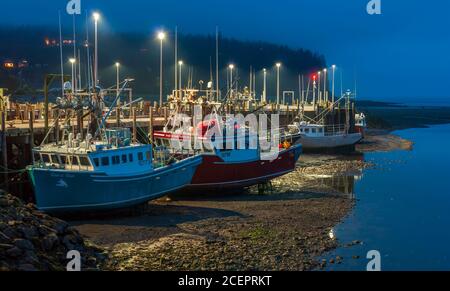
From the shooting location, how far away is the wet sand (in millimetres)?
16609

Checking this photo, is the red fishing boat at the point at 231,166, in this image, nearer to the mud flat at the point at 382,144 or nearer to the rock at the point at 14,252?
the rock at the point at 14,252

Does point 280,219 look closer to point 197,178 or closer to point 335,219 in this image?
point 335,219

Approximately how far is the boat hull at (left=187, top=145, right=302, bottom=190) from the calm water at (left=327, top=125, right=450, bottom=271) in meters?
4.66

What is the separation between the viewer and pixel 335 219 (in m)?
23.0

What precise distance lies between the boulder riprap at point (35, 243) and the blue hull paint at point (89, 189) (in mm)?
2706

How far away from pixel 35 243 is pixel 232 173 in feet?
48.1

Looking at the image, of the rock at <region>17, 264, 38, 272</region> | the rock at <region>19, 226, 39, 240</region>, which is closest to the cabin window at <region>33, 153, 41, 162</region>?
the rock at <region>19, 226, 39, 240</region>

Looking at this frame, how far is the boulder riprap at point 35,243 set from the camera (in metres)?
13.1

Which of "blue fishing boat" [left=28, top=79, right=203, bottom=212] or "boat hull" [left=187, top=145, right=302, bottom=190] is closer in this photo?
"blue fishing boat" [left=28, top=79, right=203, bottom=212]

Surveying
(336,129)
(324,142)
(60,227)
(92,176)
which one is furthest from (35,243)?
(336,129)

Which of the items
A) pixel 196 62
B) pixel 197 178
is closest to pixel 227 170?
pixel 197 178

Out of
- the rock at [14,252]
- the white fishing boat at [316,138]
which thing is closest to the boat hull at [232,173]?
the rock at [14,252]

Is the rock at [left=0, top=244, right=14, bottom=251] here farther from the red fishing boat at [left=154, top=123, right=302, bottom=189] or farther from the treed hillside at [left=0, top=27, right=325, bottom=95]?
the treed hillside at [left=0, top=27, right=325, bottom=95]

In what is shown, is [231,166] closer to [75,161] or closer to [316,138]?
[75,161]
